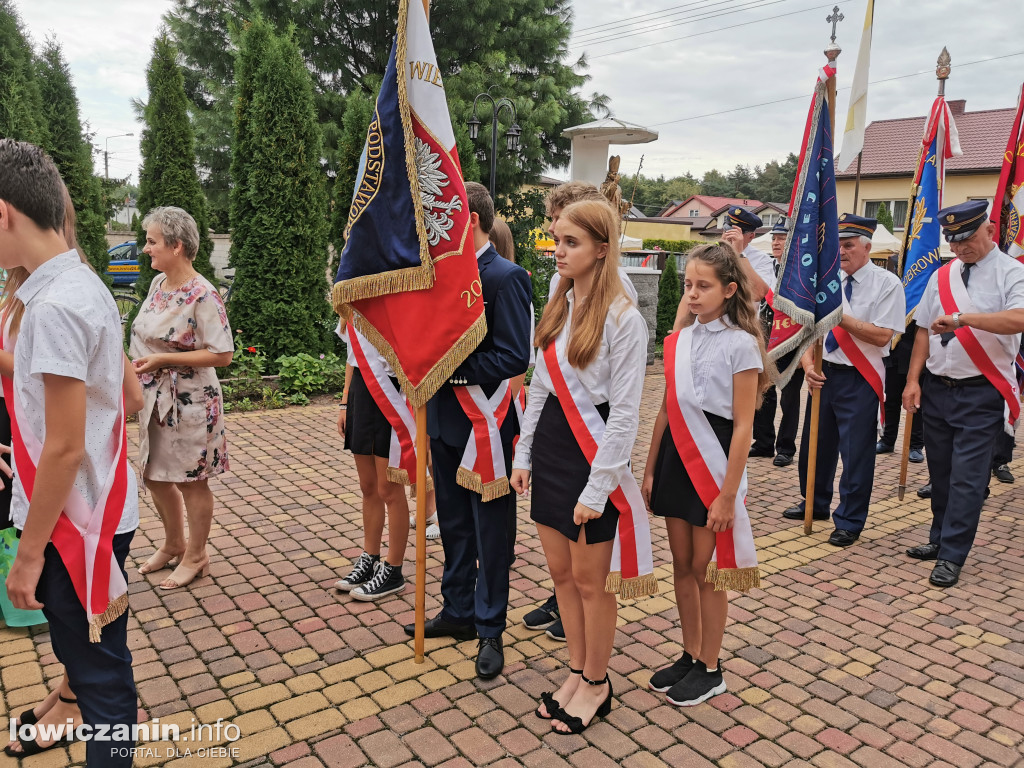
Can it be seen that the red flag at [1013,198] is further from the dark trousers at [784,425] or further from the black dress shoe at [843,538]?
the black dress shoe at [843,538]

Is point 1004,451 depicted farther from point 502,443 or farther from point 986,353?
point 502,443

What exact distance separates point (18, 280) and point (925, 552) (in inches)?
207

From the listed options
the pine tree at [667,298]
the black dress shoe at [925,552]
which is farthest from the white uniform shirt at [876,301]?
the pine tree at [667,298]

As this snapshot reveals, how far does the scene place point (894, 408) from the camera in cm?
803

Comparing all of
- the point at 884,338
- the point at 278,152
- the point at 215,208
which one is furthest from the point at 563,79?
the point at 884,338

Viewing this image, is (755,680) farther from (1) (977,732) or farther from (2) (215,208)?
(2) (215,208)

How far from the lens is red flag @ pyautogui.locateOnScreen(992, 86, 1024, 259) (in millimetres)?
5984

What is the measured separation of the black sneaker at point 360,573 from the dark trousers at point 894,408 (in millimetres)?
5884

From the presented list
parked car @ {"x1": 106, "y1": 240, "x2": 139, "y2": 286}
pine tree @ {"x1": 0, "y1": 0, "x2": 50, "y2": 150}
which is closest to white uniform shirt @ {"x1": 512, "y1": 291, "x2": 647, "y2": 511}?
pine tree @ {"x1": 0, "y1": 0, "x2": 50, "y2": 150}

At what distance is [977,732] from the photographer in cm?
310

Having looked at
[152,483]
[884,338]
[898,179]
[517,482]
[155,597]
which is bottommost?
[155,597]

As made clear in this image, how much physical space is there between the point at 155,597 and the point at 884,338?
480cm

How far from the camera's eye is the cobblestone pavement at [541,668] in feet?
9.58

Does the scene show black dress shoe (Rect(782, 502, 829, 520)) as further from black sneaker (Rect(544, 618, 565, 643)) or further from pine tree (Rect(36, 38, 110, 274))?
pine tree (Rect(36, 38, 110, 274))
